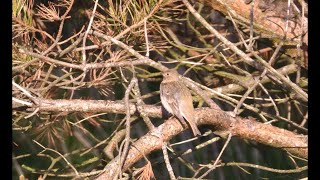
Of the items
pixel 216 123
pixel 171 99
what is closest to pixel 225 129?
pixel 216 123

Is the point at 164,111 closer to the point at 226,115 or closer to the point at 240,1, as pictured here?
the point at 226,115

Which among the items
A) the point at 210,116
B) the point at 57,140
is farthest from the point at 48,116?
the point at 210,116

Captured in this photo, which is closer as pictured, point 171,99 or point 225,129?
point 225,129

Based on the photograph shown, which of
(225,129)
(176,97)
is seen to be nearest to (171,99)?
(176,97)

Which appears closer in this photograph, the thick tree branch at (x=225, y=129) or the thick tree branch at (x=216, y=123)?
the thick tree branch at (x=225, y=129)

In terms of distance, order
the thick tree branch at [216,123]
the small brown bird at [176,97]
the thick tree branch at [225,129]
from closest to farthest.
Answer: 1. the thick tree branch at [225,129]
2. the thick tree branch at [216,123]
3. the small brown bird at [176,97]

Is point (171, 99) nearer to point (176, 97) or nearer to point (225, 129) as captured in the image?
point (176, 97)

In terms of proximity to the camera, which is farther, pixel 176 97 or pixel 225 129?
pixel 176 97

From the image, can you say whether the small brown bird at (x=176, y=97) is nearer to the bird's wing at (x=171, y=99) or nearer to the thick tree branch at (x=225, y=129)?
the bird's wing at (x=171, y=99)

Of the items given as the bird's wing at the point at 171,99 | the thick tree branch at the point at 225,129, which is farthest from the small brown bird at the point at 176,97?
→ the thick tree branch at the point at 225,129
